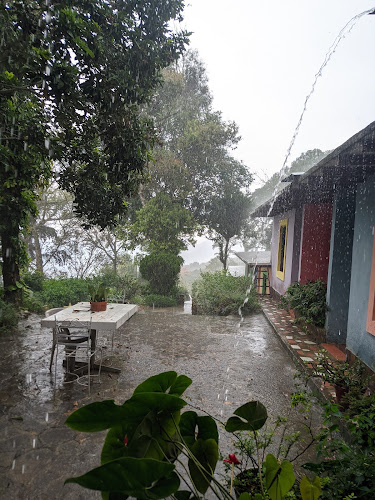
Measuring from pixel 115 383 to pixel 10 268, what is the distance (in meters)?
5.14

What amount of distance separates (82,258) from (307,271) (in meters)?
15.6


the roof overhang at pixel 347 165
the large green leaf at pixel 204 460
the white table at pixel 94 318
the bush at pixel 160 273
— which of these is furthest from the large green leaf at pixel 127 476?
the bush at pixel 160 273

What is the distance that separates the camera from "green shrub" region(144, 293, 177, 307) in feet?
37.6

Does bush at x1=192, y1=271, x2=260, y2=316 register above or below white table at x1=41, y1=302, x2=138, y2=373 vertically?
below

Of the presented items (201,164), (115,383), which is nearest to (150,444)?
(115,383)

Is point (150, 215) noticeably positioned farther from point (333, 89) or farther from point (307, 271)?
point (333, 89)

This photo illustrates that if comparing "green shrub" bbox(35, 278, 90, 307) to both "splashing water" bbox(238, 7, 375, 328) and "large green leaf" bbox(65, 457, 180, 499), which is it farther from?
"large green leaf" bbox(65, 457, 180, 499)

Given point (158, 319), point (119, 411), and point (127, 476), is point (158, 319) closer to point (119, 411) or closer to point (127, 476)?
point (119, 411)

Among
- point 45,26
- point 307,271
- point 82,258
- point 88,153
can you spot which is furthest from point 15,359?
point 82,258

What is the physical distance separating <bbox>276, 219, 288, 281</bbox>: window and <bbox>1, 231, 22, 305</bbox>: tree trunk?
307 inches

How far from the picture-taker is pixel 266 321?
30.2 ft

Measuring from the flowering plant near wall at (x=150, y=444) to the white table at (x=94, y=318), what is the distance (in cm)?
393

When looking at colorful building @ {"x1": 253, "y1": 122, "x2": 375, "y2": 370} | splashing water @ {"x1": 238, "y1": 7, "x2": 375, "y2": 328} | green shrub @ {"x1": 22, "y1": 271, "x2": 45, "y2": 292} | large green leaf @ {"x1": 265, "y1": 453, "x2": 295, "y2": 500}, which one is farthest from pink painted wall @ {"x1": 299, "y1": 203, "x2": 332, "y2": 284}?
large green leaf @ {"x1": 265, "y1": 453, "x2": 295, "y2": 500}

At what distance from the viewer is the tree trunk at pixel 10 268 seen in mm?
8234
